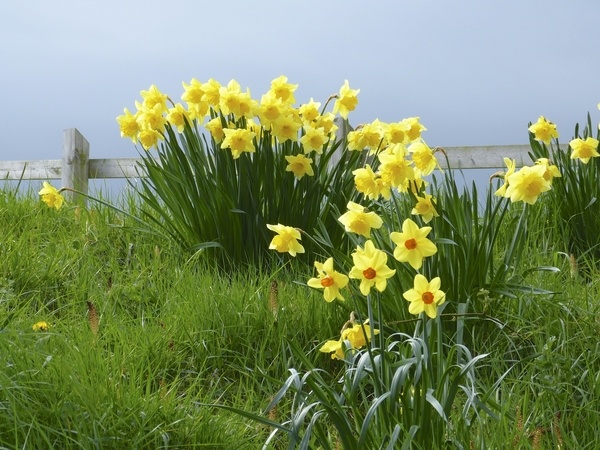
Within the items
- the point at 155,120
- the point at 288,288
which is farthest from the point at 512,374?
the point at 155,120

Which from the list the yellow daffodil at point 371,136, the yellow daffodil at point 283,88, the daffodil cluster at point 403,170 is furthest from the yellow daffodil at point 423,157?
the yellow daffodil at point 283,88

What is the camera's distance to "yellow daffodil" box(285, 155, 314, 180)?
433cm

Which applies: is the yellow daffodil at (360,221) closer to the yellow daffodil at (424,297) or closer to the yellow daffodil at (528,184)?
the yellow daffodil at (424,297)

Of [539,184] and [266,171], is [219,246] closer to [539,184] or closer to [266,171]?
[266,171]

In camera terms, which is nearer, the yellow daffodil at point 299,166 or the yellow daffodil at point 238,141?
the yellow daffodil at point 238,141

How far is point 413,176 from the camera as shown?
9.46 feet

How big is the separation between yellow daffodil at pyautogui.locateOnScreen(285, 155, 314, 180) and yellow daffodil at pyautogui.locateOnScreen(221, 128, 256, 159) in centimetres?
24

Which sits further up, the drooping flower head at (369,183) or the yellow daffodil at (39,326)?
the drooping flower head at (369,183)

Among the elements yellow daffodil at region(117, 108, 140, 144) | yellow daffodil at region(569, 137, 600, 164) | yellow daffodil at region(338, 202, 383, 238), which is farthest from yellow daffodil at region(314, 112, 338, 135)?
yellow daffodil at region(338, 202, 383, 238)

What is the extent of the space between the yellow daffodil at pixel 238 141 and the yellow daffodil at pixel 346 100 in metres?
0.57

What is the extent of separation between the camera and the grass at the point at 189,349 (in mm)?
2387

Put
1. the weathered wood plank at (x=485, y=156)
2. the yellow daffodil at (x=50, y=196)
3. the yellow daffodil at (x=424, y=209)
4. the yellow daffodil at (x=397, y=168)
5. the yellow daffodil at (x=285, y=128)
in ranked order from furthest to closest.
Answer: the weathered wood plank at (x=485, y=156)
the yellow daffodil at (x=50, y=196)
the yellow daffodil at (x=285, y=128)
the yellow daffodil at (x=424, y=209)
the yellow daffodil at (x=397, y=168)

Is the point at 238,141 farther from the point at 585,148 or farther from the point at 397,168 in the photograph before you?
the point at 585,148

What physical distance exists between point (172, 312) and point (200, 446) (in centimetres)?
127
